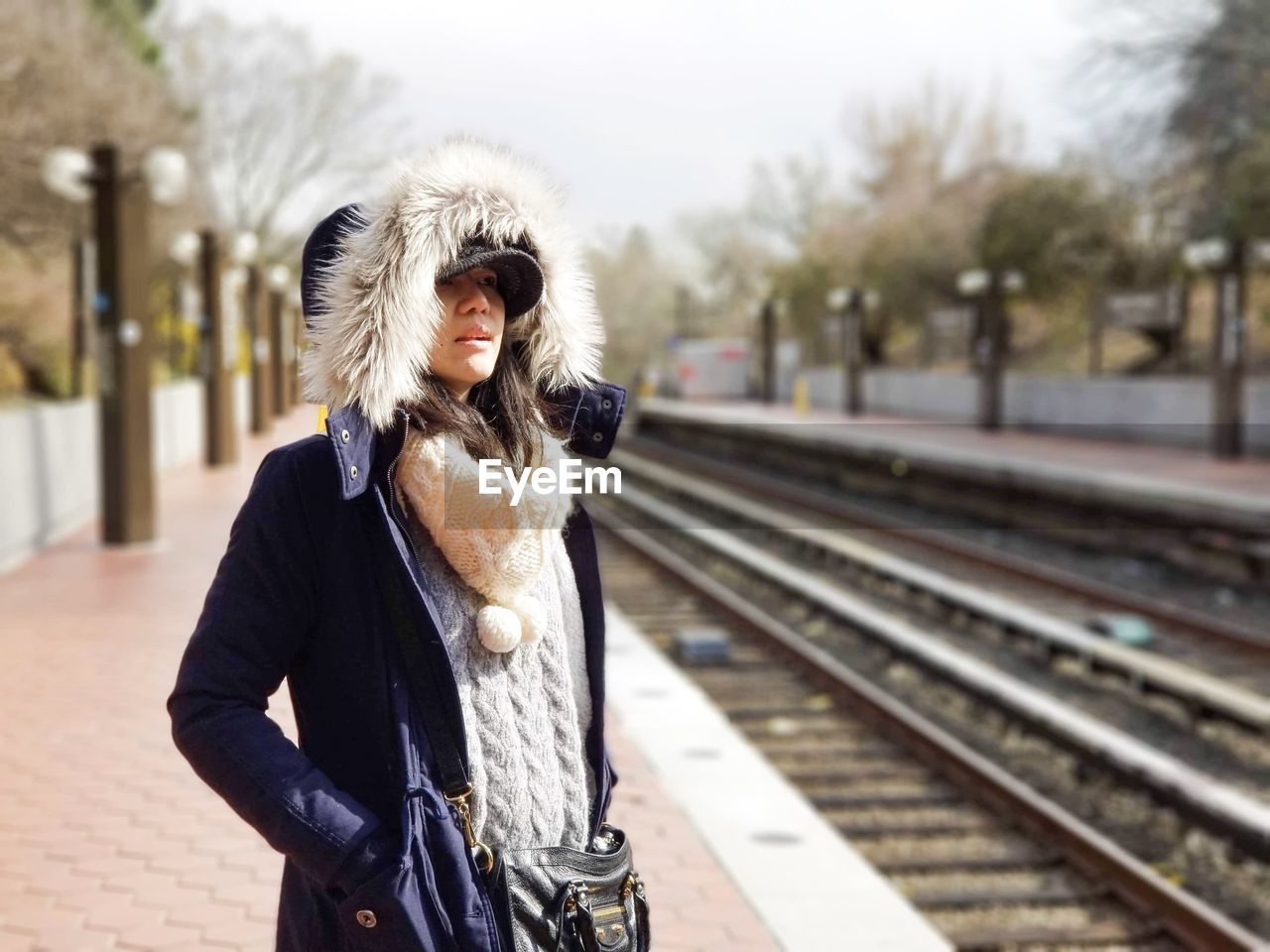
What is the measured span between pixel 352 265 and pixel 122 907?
2984 millimetres

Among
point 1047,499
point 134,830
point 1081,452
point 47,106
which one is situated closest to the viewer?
point 134,830

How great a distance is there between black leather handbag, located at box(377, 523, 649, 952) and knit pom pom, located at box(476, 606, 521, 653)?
0.06m

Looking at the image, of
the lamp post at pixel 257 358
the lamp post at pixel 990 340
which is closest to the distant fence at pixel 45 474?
the lamp post at pixel 257 358

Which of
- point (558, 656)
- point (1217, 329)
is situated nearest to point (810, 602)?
point (558, 656)

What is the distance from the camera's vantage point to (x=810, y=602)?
11.2 metres

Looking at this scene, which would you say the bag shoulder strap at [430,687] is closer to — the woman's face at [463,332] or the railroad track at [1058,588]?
the woman's face at [463,332]

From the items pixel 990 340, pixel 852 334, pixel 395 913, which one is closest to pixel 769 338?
pixel 852 334

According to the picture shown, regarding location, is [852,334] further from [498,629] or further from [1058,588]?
[498,629]

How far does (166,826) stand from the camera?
4625 millimetres

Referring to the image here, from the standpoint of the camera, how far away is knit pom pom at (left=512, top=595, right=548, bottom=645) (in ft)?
5.49

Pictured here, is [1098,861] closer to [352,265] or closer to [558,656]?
[558,656]

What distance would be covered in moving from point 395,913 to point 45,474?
11300 mm

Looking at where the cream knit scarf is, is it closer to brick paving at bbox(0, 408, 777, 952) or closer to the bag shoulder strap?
the bag shoulder strap

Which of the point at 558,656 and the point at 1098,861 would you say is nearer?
the point at 558,656
